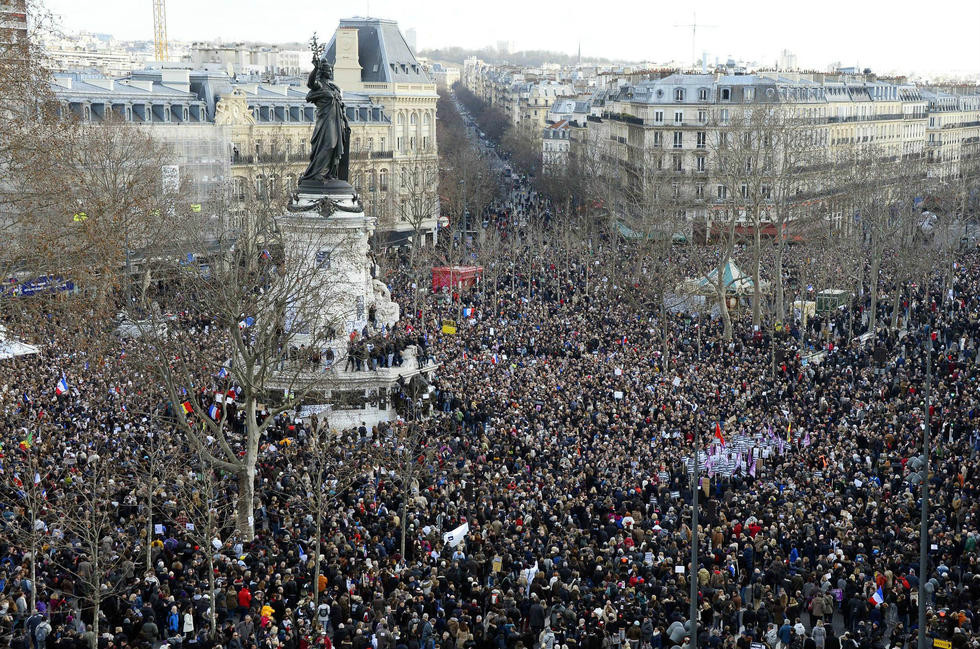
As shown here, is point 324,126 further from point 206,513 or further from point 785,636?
point 785,636

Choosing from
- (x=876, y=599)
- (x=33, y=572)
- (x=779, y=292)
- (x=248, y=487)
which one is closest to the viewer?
(x=33, y=572)

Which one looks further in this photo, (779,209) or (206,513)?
(779,209)

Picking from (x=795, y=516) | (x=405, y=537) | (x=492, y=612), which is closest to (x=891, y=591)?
(x=795, y=516)

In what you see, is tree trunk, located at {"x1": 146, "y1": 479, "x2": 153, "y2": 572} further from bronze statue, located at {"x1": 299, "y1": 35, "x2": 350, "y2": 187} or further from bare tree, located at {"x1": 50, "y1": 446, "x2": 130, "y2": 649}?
bronze statue, located at {"x1": 299, "y1": 35, "x2": 350, "y2": 187}

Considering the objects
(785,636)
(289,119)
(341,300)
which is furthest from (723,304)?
(289,119)

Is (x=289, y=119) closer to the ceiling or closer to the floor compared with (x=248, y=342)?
closer to the ceiling

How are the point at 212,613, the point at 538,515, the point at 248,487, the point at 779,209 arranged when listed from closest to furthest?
the point at 212,613 < the point at 248,487 < the point at 538,515 < the point at 779,209

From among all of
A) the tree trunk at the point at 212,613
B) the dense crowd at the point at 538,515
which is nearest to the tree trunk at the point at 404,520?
the dense crowd at the point at 538,515

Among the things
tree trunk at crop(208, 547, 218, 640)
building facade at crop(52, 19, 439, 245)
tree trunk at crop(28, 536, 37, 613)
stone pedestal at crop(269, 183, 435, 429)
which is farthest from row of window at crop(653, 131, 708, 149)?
tree trunk at crop(208, 547, 218, 640)

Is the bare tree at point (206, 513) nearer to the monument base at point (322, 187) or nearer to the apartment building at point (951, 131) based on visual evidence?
the monument base at point (322, 187)
